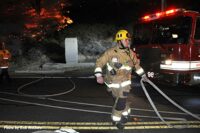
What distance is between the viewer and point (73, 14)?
29.5 m

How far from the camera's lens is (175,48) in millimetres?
9969

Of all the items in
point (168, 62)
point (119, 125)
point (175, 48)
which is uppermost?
point (175, 48)

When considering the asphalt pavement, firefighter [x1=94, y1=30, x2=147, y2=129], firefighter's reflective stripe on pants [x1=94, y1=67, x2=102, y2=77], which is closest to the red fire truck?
the asphalt pavement

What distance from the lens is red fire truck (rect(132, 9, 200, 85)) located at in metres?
9.74

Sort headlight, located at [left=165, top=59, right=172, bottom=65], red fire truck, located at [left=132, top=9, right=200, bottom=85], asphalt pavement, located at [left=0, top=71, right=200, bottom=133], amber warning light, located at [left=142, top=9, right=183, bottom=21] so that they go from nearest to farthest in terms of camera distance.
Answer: asphalt pavement, located at [left=0, top=71, right=200, bottom=133], red fire truck, located at [left=132, top=9, right=200, bottom=85], headlight, located at [left=165, top=59, right=172, bottom=65], amber warning light, located at [left=142, top=9, right=183, bottom=21]

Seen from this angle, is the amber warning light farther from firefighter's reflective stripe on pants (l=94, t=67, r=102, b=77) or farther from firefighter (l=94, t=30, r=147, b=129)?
firefighter's reflective stripe on pants (l=94, t=67, r=102, b=77)

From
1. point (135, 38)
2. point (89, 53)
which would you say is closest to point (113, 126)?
point (135, 38)

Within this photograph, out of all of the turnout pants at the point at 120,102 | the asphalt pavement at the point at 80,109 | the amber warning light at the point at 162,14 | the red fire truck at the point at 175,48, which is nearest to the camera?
the turnout pants at the point at 120,102

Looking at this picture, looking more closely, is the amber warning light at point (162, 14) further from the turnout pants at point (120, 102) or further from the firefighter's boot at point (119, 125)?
the firefighter's boot at point (119, 125)

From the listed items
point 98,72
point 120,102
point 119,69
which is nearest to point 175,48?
point 119,69

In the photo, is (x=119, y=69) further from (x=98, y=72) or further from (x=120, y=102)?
(x=120, y=102)

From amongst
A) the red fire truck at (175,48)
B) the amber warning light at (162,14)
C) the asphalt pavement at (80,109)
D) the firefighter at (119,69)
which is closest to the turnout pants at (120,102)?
the firefighter at (119,69)

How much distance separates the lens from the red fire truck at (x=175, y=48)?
32.0 ft

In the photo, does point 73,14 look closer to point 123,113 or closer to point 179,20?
point 179,20
